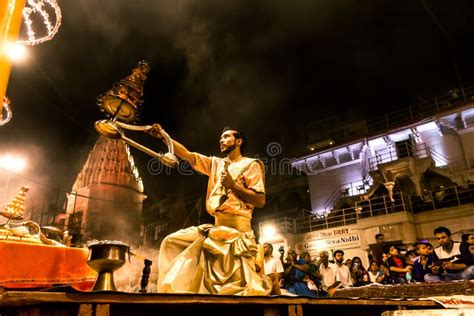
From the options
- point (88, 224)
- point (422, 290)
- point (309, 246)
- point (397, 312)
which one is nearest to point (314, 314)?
point (397, 312)

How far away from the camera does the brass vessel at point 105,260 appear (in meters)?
3.12

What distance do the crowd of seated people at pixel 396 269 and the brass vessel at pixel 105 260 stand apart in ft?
11.5

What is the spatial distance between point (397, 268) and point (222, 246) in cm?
683

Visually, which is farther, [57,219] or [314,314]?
[57,219]

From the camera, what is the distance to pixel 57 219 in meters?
30.4

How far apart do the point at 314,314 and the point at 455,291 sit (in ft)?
9.32

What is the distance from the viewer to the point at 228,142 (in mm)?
4930

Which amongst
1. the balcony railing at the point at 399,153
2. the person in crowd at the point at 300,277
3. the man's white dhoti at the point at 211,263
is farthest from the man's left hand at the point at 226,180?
the balcony railing at the point at 399,153

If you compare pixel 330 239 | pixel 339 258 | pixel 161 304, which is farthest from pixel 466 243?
pixel 330 239

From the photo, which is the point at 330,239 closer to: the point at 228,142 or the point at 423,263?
the point at 423,263

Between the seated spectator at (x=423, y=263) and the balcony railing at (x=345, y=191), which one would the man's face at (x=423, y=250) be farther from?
the balcony railing at (x=345, y=191)

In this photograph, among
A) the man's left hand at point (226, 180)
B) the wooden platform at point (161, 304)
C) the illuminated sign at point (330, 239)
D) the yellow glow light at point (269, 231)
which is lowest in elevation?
the wooden platform at point (161, 304)

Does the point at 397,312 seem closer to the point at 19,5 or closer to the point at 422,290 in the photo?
the point at 422,290

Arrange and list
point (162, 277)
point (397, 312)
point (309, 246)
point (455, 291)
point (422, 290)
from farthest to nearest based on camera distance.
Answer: point (309, 246) → point (422, 290) → point (455, 291) → point (162, 277) → point (397, 312)
